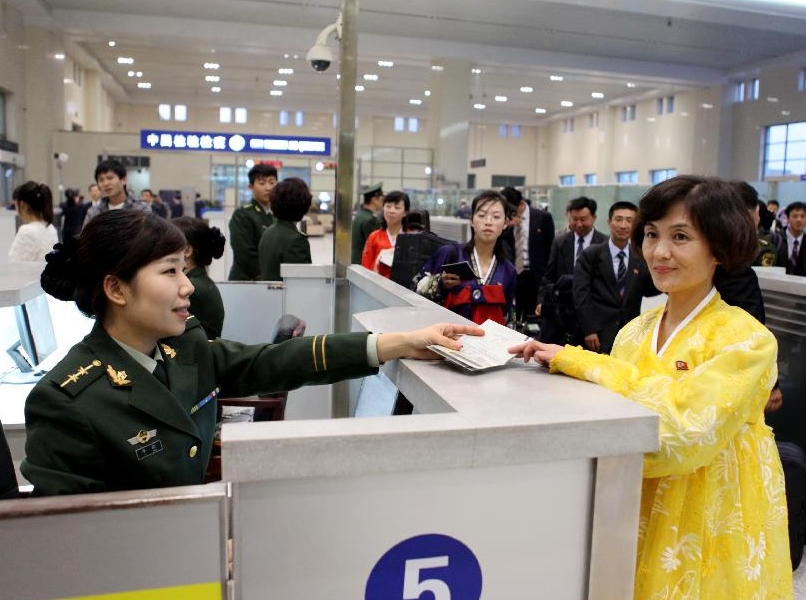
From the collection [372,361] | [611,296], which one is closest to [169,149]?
[611,296]

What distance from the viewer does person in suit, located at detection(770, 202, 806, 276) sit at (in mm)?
7262

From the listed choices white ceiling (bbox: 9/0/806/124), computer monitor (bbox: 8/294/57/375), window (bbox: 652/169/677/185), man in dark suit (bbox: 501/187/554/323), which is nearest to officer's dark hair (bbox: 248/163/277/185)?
man in dark suit (bbox: 501/187/554/323)

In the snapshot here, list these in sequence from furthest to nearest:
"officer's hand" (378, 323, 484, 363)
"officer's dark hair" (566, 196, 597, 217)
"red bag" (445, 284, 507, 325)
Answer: "officer's dark hair" (566, 196, 597, 217) < "red bag" (445, 284, 507, 325) < "officer's hand" (378, 323, 484, 363)

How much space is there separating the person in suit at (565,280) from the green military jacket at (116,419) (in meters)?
3.80

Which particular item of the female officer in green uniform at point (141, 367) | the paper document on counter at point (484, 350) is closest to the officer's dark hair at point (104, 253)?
the female officer in green uniform at point (141, 367)

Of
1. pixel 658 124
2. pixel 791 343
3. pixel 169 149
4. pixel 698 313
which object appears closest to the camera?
pixel 698 313

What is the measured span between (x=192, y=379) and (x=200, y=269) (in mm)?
1859

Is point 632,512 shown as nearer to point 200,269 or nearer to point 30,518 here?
point 30,518

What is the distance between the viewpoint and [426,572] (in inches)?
47.2

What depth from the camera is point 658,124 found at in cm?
2380

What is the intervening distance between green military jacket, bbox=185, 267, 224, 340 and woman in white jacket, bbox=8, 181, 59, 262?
2.25m

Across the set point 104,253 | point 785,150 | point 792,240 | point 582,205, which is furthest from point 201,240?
point 785,150

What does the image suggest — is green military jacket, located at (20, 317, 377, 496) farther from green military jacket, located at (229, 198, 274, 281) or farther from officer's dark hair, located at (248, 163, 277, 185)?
officer's dark hair, located at (248, 163, 277, 185)

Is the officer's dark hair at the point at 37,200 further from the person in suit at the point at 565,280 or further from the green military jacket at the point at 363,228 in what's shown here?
the person in suit at the point at 565,280
